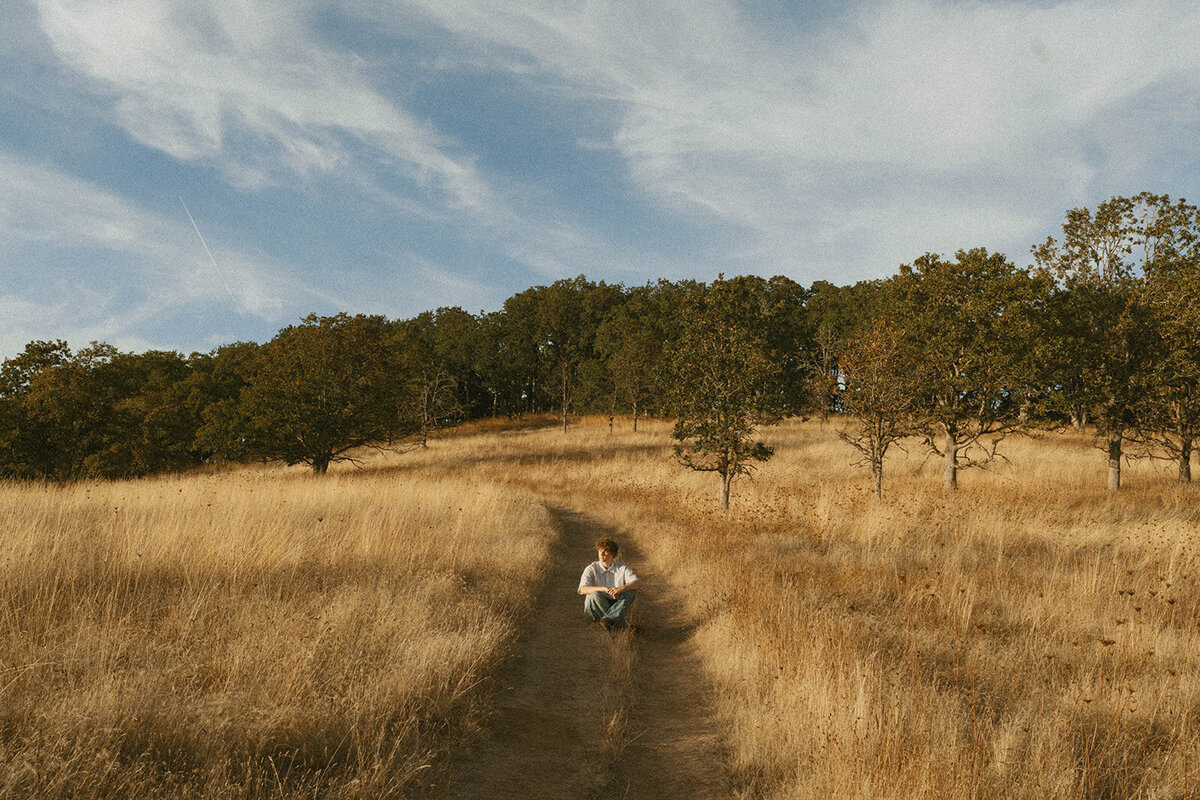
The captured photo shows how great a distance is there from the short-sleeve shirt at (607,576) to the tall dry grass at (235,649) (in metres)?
1.00

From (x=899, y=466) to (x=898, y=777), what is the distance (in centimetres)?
2275

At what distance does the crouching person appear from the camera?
7852 millimetres

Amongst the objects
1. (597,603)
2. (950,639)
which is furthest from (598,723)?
(950,639)

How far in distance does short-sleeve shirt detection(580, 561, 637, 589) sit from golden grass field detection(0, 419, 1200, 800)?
1.02 meters

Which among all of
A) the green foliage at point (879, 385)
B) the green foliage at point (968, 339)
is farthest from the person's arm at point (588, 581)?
the green foliage at point (968, 339)

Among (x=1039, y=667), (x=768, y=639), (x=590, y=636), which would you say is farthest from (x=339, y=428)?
(x=1039, y=667)

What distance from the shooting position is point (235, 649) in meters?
4.92

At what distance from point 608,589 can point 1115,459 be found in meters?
18.2

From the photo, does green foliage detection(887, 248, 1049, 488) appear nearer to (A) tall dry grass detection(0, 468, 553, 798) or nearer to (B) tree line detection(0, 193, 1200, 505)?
(B) tree line detection(0, 193, 1200, 505)

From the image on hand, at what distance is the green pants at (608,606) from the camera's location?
25.7 feet

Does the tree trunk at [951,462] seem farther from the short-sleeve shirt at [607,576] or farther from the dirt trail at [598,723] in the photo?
the short-sleeve shirt at [607,576]

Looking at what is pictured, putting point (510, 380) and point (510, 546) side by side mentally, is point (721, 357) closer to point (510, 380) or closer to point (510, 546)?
point (510, 546)

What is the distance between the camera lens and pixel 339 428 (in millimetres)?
24406

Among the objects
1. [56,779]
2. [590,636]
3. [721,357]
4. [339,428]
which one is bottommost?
[590,636]
